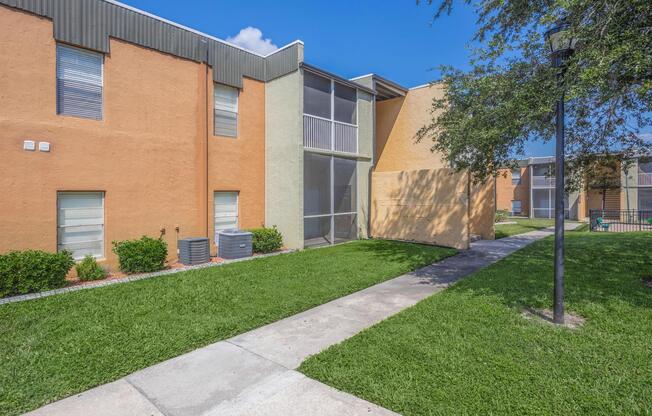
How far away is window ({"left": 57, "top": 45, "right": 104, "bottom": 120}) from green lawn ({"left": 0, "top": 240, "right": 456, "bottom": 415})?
4.55 meters

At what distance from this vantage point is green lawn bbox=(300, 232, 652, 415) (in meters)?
3.14

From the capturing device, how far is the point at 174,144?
10.1 metres

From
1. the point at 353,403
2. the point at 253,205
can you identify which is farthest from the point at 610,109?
the point at 253,205

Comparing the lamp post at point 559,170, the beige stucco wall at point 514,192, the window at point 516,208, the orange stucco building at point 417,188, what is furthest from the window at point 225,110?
the window at point 516,208

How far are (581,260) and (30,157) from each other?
13.9 m

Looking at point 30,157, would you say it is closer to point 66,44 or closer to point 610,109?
point 66,44

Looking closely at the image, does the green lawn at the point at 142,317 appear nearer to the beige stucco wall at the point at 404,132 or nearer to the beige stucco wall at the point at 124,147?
the beige stucco wall at the point at 124,147

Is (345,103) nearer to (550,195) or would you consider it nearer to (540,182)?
(540,182)

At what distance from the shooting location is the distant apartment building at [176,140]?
7719mm

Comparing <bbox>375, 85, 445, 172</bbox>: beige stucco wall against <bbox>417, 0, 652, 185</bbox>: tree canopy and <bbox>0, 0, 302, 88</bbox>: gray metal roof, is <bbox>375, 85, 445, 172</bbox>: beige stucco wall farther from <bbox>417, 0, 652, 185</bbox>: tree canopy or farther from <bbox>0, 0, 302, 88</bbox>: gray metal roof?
<bbox>417, 0, 652, 185</bbox>: tree canopy

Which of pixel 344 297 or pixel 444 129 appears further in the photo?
pixel 444 129

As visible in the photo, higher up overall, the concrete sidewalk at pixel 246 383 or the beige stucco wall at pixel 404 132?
the beige stucco wall at pixel 404 132

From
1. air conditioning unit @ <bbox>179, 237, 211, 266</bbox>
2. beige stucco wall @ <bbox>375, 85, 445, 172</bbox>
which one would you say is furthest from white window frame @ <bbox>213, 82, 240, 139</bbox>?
beige stucco wall @ <bbox>375, 85, 445, 172</bbox>

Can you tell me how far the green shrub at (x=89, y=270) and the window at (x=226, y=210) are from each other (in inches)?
144
